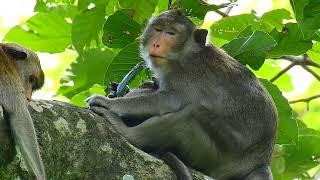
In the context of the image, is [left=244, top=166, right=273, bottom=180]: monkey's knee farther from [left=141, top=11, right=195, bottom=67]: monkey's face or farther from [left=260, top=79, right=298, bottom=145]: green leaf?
[left=141, top=11, right=195, bottom=67]: monkey's face

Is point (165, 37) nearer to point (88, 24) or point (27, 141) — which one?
point (88, 24)

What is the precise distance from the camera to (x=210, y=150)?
5.91m

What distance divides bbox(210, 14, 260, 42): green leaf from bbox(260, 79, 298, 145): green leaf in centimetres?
59

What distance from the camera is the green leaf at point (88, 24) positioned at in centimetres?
638

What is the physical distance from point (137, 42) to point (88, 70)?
62 centimetres

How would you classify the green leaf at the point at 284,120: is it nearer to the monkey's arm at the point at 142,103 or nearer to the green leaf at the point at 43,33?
the monkey's arm at the point at 142,103

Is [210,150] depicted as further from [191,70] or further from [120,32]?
[120,32]

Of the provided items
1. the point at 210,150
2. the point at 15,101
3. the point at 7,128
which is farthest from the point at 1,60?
the point at 210,150

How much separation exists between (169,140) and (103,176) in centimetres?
119

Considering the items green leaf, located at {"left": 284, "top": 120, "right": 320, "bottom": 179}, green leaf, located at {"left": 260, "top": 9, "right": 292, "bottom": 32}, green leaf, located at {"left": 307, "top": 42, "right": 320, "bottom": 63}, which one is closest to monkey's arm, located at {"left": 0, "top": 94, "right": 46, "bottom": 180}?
green leaf, located at {"left": 260, "top": 9, "right": 292, "bottom": 32}

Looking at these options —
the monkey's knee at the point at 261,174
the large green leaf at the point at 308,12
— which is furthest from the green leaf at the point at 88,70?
the large green leaf at the point at 308,12

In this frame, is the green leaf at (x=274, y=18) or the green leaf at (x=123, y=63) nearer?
the green leaf at (x=123, y=63)

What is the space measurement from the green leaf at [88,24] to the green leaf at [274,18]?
1.50 metres

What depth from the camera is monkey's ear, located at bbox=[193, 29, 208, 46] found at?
21.3 ft
